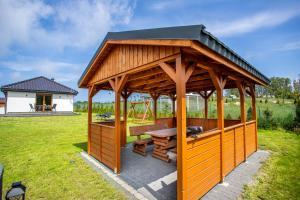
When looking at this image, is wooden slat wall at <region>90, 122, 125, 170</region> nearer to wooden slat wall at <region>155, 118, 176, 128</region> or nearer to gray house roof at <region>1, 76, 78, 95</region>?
wooden slat wall at <region>155, 118, 176, 128</region>

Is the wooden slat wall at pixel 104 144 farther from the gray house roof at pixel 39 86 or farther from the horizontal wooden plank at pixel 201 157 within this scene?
the gray house roof at pixel 39 86

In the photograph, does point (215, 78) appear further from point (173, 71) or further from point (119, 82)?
point (119, 82)

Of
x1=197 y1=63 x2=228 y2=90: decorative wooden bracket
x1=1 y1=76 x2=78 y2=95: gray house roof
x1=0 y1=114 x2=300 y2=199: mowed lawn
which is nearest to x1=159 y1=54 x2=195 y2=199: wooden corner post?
x1=197 y1=63 x2=228 y2=90: decorative wooden bracket

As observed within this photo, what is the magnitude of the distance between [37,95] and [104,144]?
21290mm

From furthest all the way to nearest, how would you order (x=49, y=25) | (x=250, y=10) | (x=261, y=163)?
(x=49, y=25)
(x=250, y=10)
(x=261, y=163)

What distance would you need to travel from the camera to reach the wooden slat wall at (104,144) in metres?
4.54

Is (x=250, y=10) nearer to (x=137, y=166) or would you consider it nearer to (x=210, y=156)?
(x=210, y=156)

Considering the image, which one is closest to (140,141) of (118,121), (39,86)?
(118,121)

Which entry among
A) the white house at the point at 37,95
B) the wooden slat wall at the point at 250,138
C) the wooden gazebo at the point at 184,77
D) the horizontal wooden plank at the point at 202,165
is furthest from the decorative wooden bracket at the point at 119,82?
the white house at the point at 37,95

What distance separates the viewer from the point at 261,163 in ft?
16.0

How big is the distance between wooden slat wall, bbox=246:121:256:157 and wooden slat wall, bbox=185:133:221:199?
2421 millimetres

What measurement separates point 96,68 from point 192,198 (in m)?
4.82

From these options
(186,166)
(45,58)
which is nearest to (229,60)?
(186,166)

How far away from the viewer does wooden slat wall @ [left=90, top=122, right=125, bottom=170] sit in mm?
4539
